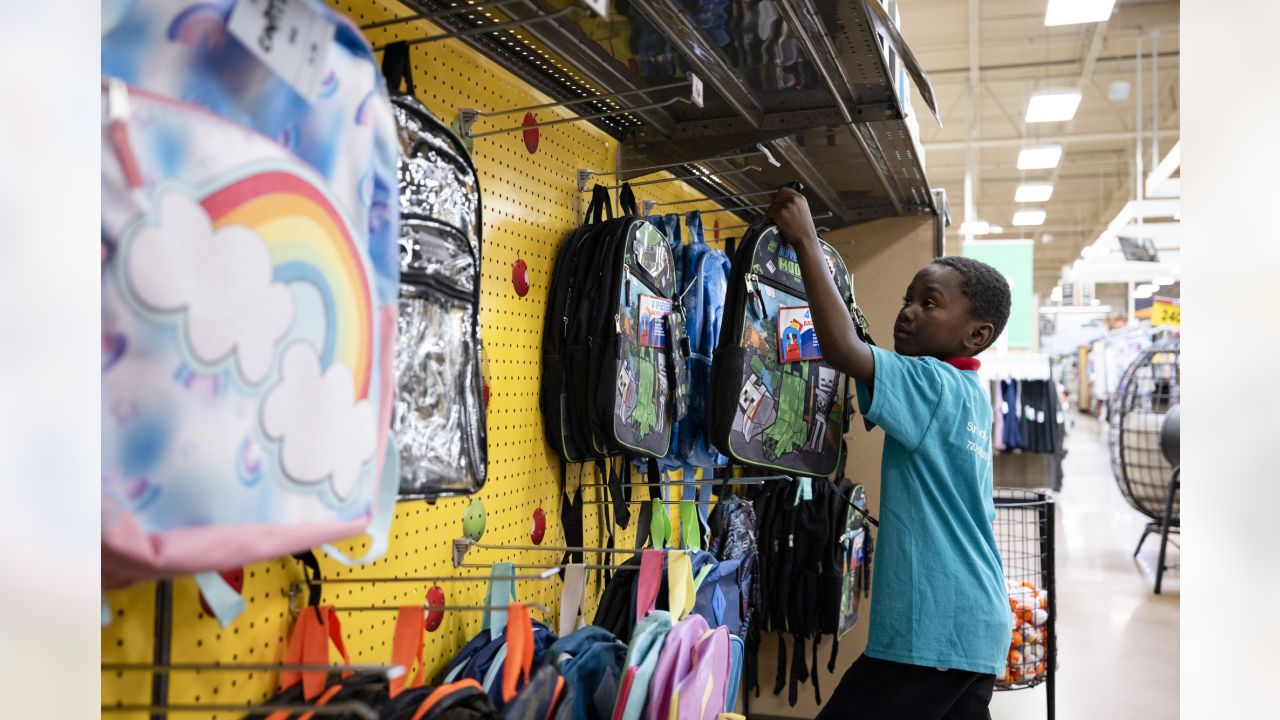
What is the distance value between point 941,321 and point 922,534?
0.51m

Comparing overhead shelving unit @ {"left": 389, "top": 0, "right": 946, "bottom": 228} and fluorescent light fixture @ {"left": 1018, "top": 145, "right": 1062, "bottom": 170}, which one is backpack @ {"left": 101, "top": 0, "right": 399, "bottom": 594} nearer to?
overhead shelving unit @ {"left": 389, "top": 0, "right": 946, "bottom": 228}

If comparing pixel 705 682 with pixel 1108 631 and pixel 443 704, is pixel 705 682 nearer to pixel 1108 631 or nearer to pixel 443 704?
pixel 443 704

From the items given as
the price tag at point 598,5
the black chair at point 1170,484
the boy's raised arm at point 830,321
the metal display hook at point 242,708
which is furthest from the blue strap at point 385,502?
the black chair at point 1170,484

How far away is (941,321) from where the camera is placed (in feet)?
7.44

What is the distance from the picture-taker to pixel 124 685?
3.85 ft

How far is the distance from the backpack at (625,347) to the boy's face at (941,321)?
600 millimetres

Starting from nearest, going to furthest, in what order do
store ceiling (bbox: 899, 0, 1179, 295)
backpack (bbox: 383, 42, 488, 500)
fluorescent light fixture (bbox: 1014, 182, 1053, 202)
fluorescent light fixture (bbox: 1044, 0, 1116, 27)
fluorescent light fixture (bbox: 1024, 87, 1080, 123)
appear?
1. backpack (bbox: 383, 42, 488, 500)
2. fluorescent light fixture (bbox: 1044, 0, 1116, 27)
3. fluorescent light fixture (bbox: 1024, 87, 1080, 123)
4. store ceiling (bbox: 899, 0, 1179, 295)
5. fluorescent light fixture (bbox: 1014, 182, 1053, 202)

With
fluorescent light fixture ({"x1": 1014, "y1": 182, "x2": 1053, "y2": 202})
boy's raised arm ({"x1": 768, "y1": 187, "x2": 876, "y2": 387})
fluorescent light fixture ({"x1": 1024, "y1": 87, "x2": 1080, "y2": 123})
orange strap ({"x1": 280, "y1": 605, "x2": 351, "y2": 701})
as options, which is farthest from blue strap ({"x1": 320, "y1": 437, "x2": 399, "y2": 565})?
fluorescent light fixture ({"x1": 1014, "y1": 182, "x2": 1053, "y2": 202})

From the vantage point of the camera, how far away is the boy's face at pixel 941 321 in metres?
2.27

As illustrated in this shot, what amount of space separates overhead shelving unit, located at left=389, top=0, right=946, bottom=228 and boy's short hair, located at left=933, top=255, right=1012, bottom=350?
1.41ft

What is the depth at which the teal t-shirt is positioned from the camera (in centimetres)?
207

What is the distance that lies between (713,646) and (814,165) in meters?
1.93

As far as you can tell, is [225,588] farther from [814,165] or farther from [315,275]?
[814,165]
